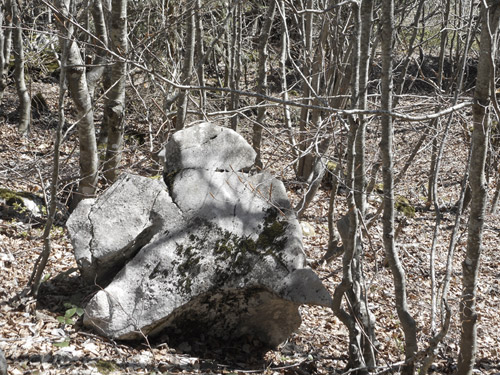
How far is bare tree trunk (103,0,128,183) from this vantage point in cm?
579

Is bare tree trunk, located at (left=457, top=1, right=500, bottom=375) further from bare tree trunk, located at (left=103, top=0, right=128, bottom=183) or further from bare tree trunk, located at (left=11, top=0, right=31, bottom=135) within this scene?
bare tree trunk, located at (left=11, top=0, right=31, bottom=135)

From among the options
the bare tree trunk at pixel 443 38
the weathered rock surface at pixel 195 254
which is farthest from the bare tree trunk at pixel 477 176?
the bare tree trunk at pixel 443 38

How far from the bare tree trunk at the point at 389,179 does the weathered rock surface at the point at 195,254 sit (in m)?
0.63

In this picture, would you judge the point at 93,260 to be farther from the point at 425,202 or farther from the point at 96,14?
the point at 425,202

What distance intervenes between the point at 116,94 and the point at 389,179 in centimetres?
375

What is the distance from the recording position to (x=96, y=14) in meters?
6.12

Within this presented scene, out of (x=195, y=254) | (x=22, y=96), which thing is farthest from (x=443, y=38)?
(x=22, y=96)

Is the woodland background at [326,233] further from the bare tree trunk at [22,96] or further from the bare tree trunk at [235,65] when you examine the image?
the bare tree trunk at [22,96]

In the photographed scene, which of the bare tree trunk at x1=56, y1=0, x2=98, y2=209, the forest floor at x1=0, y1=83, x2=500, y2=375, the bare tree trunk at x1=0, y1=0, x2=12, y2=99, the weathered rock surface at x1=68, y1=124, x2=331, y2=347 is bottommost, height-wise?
the forest floor at x1=0, y1=83, x2=500, y2=375

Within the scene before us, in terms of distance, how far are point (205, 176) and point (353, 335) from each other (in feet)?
6.32

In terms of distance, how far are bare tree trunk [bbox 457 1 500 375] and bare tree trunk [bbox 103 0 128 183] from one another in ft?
12.4

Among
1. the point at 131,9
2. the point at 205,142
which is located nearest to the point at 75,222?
the point at 205,142

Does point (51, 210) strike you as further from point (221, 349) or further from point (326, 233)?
point (326, 233)

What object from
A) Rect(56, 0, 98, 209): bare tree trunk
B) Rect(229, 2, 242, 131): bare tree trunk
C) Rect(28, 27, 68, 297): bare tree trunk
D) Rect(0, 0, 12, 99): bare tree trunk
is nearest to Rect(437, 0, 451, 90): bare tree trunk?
Rect(229, 2, 242, 131): bare tree trunk
